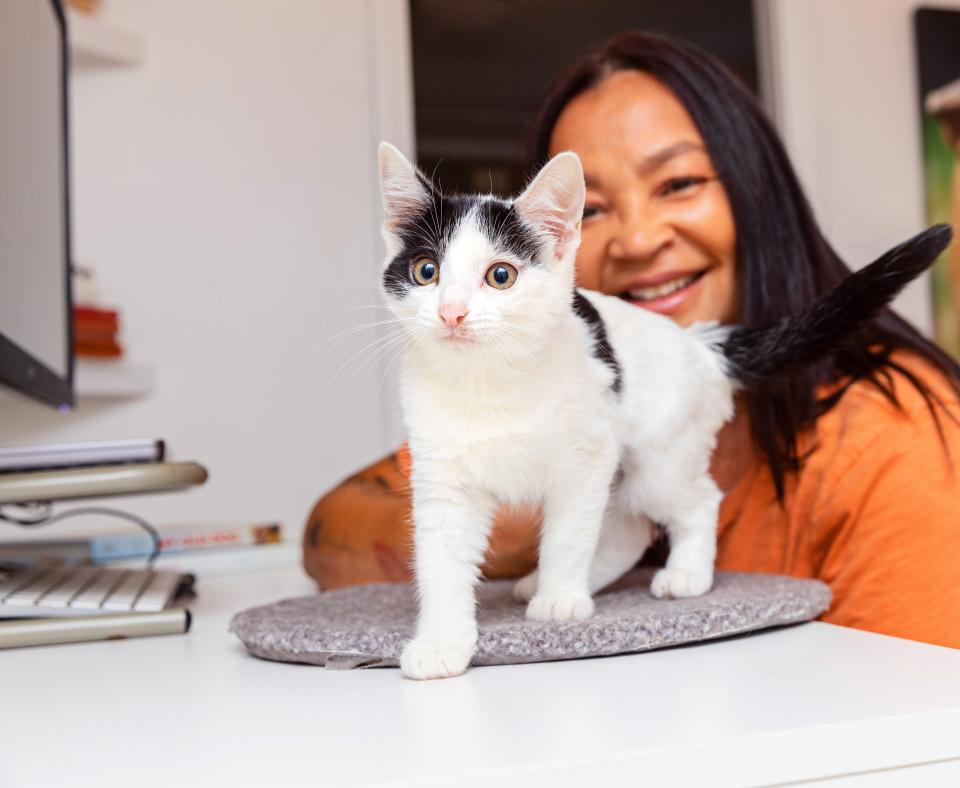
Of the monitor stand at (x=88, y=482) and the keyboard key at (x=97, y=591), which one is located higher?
the monitor stand at (x=88, y=482)

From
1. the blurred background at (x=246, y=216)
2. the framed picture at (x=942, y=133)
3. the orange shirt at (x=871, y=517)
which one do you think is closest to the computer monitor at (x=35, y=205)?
the blurred background at (x=246, y=216)

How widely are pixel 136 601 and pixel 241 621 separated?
23 centimetres

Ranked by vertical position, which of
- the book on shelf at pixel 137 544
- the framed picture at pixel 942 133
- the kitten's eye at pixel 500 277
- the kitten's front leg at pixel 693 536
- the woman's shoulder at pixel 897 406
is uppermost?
the framed picture at pixel 942 133

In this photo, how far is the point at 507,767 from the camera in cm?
46

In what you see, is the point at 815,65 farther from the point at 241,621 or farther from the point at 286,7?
A: the point at 241,621

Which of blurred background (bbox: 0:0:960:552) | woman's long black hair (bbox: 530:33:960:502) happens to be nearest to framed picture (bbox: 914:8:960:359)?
blurred background (bbox: 0:0:960:552)

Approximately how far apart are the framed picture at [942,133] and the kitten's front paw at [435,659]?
308cm

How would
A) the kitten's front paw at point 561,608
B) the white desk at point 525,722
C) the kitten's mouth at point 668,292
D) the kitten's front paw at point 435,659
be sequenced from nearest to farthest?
the white desk at point 525,722
the kitten's front paw at point 435,659
the kitten's front paw at point 561,608
the kitten's mouth at point 668,292

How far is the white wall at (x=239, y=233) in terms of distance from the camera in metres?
2.54

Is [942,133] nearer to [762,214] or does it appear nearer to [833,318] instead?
[762,214]

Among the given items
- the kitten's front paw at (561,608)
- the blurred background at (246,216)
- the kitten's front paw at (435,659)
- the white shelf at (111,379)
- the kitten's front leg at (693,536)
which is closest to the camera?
the kitten's front paw at (435,659)

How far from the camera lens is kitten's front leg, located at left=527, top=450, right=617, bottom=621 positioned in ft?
2.60

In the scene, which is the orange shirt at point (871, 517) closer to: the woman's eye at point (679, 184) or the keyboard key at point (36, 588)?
the woman's eye at point (679, 184)

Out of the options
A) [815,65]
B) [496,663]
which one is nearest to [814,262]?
[496,663]
